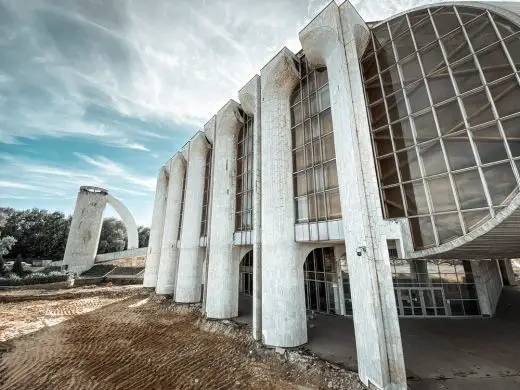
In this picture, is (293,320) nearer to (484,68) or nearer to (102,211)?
(484,68)

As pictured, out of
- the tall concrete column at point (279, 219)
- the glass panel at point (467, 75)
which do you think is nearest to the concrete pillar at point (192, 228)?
the tall concrete column at point (279, 219)

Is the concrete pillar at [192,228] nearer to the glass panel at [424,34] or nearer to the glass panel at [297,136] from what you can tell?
the glass panel at [297,136]

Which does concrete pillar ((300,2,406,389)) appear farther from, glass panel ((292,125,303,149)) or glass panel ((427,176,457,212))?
glass panel ((292,125,303,149))

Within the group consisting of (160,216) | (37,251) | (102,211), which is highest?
(102,211)

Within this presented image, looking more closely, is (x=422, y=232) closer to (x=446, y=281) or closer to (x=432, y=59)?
(x=432, y=59)

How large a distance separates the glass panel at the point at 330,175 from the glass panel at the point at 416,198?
320 centimetres

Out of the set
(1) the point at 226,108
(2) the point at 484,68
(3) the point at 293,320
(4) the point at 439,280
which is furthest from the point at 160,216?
(2) the point at 484,68

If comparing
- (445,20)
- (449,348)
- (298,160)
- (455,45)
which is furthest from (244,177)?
(449,348)

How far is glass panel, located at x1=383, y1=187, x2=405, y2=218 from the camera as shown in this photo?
9.74 meters

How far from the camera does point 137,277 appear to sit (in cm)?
3672

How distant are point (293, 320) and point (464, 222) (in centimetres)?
842

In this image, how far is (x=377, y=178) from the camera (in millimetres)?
10352

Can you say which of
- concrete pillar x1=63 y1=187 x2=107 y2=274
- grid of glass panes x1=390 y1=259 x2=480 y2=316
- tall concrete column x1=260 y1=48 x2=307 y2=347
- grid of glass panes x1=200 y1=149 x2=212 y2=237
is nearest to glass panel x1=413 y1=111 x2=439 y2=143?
tall concrete column x1=260 y1=48 x2=307 y2=347

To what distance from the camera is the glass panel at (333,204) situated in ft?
37.2
